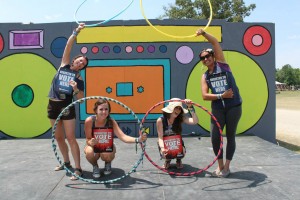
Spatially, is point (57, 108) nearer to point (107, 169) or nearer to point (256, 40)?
point (107, 169)

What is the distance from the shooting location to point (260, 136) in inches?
332

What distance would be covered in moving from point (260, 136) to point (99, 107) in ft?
17.5

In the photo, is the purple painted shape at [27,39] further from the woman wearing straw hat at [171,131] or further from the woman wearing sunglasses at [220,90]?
the woman wearing sunglasses at [220,90]

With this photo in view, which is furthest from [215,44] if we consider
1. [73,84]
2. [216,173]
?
[73,84]

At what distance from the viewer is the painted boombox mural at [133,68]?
828 centimetres

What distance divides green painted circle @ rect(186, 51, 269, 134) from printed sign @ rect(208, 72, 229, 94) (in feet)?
12.2

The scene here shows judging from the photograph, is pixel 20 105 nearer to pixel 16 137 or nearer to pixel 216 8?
pixel 16 137

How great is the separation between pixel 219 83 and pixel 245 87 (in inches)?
161

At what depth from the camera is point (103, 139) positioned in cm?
461

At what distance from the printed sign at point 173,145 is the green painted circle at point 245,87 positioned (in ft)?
11.6

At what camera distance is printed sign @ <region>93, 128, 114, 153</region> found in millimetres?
4598

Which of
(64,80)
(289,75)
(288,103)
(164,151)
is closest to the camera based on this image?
(64,80)

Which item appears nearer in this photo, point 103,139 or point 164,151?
point 103,139

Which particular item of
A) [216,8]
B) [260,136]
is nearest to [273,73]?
[260,136]
